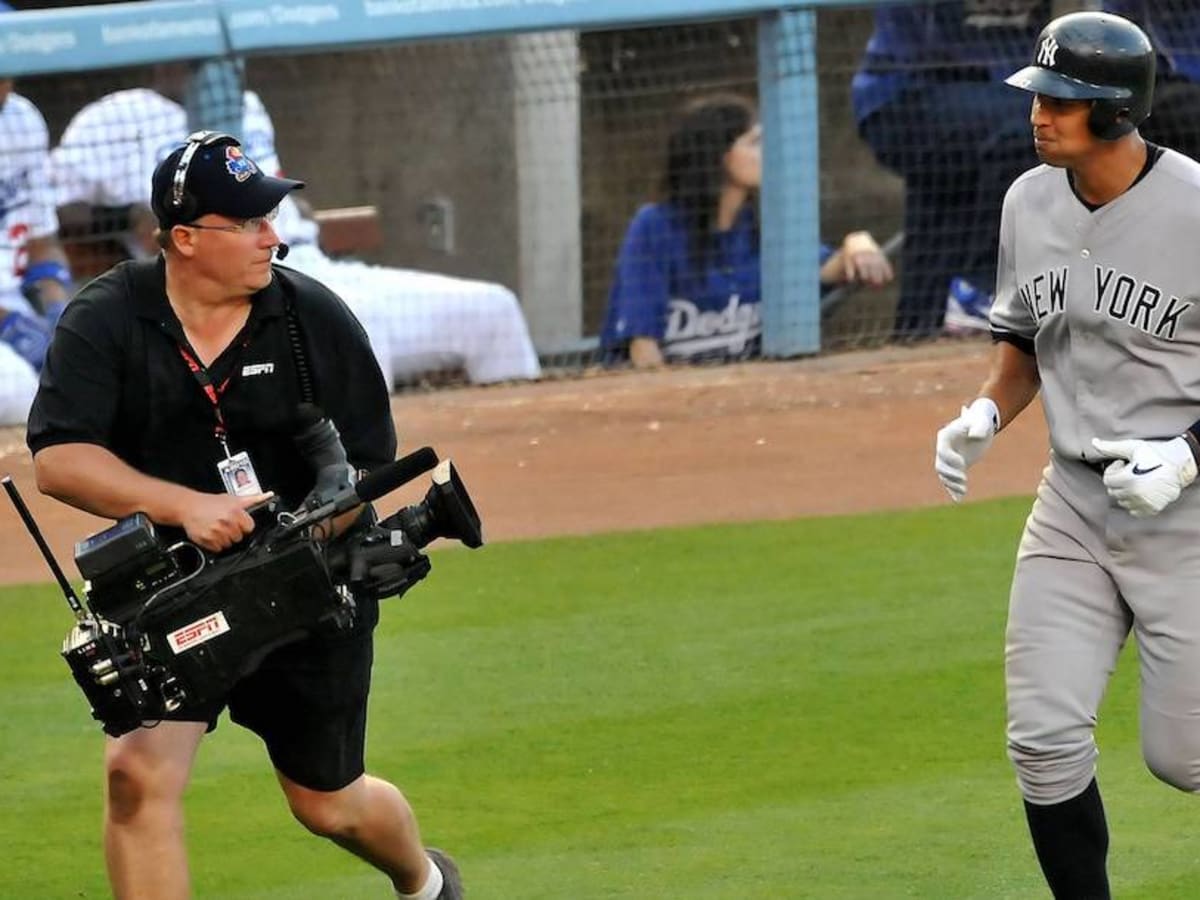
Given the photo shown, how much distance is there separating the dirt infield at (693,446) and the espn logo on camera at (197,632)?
434 centimetres

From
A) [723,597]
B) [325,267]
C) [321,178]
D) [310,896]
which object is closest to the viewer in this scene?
[310,896]

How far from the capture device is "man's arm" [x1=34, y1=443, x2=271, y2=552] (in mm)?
4480

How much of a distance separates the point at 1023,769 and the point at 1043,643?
0.80ft

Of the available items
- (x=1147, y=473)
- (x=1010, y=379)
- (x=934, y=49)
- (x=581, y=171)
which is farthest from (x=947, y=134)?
(x=1147, y=473)

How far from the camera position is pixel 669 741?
6520 millimetres

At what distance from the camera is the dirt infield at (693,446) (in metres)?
9.29

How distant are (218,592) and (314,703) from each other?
429 mm

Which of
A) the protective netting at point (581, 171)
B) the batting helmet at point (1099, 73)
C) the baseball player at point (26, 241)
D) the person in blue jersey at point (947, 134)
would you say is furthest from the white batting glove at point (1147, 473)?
the person in blue jersey at point (947, 134)

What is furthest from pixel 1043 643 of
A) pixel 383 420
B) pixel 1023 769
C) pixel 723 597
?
pixel 723 597

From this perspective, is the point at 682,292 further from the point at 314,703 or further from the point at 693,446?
the point at 314,703

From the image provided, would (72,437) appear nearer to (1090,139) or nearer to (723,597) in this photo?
(1090,139)

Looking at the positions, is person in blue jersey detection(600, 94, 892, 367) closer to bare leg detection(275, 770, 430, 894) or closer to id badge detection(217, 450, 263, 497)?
bare leg detection(275, 770, 430, 894)

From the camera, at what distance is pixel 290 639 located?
4.57 meters

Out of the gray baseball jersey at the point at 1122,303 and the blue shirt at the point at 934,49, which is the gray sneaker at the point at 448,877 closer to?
the gray baseball jersey at the point at 1122,303
